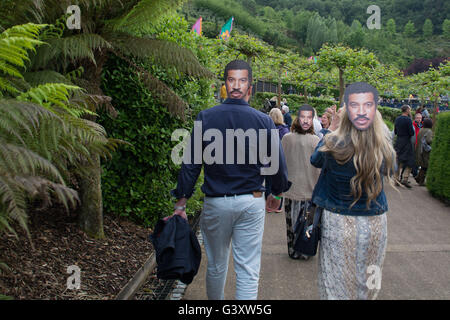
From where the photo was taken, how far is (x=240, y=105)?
127 inches

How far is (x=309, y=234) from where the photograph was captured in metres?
3.19

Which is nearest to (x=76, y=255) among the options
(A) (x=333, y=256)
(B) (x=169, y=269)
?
(B) (x=169, y=269)

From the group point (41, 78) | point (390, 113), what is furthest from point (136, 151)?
point (390, 113)

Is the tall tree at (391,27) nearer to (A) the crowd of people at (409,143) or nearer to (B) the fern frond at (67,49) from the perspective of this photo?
(A) the crowd of people at (409,143)

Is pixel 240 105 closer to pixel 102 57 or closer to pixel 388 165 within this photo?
pixel 388 165

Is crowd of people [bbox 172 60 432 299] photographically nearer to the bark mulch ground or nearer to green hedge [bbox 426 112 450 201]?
the bark mulch ground

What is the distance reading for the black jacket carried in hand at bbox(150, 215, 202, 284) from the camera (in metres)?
3.02

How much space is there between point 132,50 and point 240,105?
1.80m

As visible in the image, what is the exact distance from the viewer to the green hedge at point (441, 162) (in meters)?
8.99

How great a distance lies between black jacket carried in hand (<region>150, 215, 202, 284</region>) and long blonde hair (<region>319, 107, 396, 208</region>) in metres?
1.20

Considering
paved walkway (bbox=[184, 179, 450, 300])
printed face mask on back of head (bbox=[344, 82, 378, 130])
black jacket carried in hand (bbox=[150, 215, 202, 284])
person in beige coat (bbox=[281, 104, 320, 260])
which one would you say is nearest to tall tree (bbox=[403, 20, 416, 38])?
paved walkway (bbox=[184, 179, 450, 300])

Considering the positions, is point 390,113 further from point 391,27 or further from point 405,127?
point 391,27

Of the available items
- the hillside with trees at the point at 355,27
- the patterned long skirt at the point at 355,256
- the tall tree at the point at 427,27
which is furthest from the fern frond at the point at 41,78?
the tall tree at the point at 427,27

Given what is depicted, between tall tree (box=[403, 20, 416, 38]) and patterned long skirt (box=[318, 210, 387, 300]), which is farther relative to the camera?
tall tree (box=[403, 20, 416, 38])
